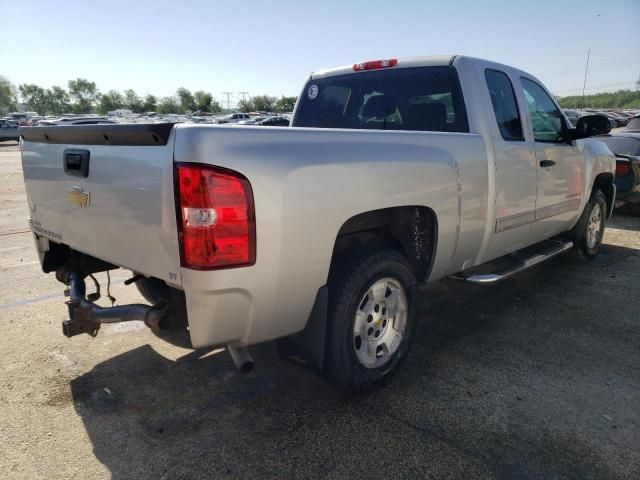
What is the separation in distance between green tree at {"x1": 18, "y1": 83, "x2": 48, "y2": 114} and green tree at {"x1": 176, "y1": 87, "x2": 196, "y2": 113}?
3389cm

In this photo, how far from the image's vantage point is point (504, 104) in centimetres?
394

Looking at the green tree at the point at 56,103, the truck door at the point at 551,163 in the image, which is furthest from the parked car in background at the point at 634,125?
the green tree at the point at 56,103

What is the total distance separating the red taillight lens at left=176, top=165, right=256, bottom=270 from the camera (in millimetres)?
2016

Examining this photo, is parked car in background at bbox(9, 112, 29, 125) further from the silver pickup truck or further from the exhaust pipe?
the exhaust pipe

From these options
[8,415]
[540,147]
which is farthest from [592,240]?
[8,415]

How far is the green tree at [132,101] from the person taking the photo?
116 metres

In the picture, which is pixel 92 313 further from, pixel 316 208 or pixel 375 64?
pixel 375 64

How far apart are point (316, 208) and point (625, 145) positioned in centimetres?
852

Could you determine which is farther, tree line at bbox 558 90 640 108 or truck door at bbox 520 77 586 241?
tree line at bbox 558 90 640 108

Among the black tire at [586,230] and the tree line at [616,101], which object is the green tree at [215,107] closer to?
the tree line at [616,101]

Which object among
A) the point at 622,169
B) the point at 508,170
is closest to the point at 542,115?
the point at 508,170

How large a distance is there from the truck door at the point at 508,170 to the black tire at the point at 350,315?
121 centimetres

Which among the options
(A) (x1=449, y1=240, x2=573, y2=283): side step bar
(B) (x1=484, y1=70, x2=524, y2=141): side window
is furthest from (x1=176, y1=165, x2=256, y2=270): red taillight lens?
(B) (x1=484, y1=70, x2=524, y2=141): side window

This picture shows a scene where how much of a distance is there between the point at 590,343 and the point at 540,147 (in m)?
1.67
